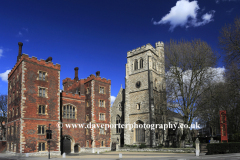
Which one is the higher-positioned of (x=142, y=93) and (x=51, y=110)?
(x=142, y=93)

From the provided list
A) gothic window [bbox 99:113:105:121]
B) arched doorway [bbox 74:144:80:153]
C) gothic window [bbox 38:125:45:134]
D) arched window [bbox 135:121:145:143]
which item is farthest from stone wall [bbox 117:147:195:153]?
gothic window [bbox 38:125:45:134]

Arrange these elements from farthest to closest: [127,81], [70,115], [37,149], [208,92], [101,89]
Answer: [127,81] < [101,89] < [70,115] < [208,92] < [37,149]

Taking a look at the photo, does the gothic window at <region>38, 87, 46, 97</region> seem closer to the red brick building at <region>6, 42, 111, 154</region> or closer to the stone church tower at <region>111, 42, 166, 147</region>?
the red brick building at <region>6, 42, 111, 154</region>

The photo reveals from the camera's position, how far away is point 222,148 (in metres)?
22.3

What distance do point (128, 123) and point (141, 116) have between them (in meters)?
3.52

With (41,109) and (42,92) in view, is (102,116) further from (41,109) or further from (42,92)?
(42,92)

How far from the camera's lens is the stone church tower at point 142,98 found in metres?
Answer: 38.2

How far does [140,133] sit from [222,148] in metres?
19.0

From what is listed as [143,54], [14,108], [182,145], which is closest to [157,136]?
[182,145]

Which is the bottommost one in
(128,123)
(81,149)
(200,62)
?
(81,149)

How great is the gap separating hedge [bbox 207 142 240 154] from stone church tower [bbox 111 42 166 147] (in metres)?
13.4

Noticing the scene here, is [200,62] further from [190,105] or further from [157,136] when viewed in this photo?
[157,136]

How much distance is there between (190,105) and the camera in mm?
31094

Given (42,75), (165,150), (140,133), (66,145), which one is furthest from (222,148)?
(42,75)
